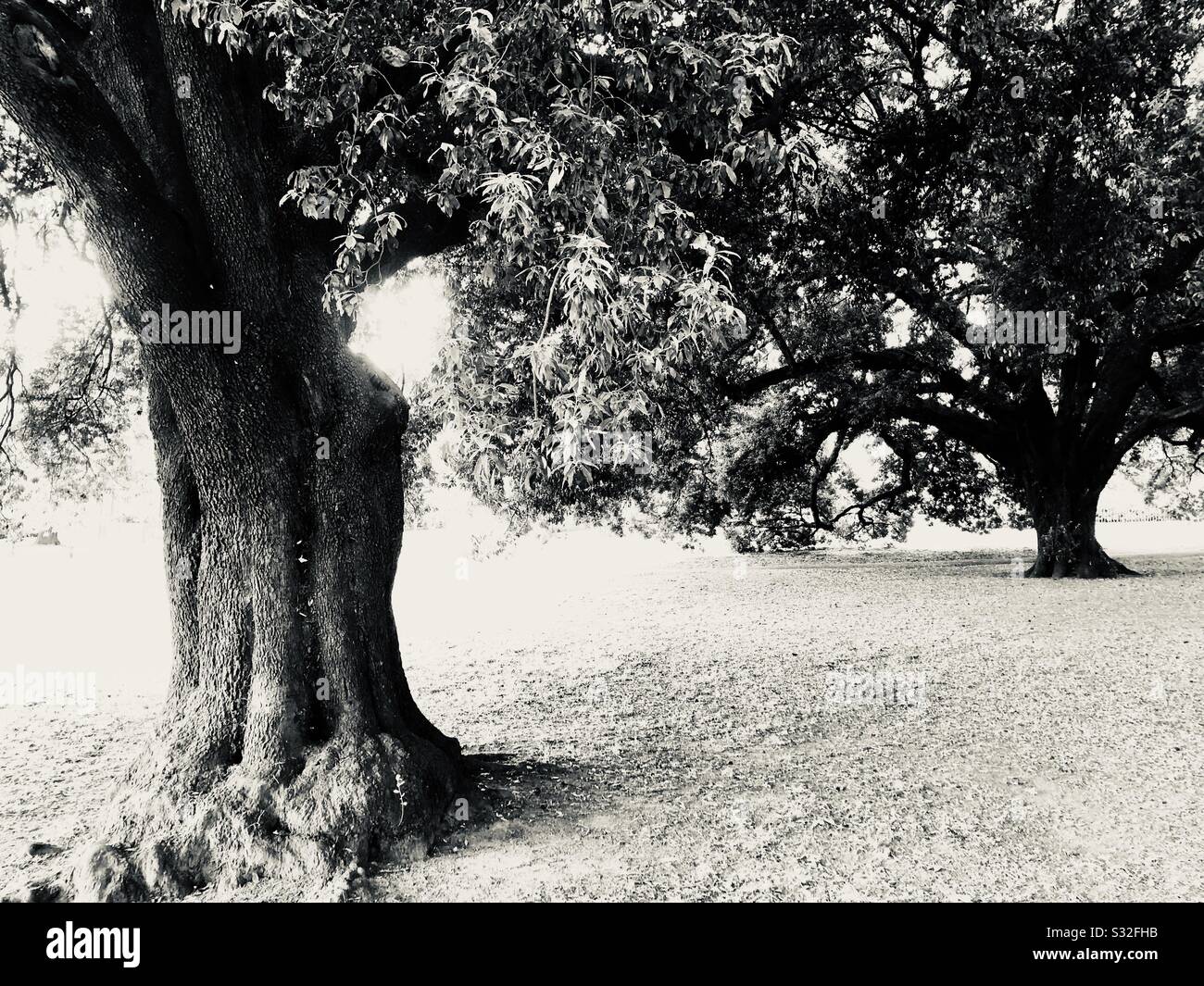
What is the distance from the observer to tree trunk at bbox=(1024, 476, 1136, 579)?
16.5m

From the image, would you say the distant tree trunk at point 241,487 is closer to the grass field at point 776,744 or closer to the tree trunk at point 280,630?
the tree trunk at point 280,630

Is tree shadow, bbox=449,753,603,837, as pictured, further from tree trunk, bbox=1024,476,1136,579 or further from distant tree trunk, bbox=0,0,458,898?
tree trunk, bbox=1024,476,1136,579

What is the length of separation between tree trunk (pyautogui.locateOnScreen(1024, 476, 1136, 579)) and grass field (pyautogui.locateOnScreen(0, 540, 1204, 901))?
197 cm

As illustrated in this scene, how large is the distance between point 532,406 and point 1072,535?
1420 cm

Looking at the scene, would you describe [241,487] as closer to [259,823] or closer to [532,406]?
[259,823]

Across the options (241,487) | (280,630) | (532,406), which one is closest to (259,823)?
(280,630)

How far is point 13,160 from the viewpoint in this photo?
7.87 meters

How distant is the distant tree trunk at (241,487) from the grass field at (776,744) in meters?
0.49

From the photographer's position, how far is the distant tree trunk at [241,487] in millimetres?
4469

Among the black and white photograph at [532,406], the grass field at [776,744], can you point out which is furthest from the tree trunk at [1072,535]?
the black and white photograph at [532,406]

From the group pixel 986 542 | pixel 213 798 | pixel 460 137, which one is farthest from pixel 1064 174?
pixel 986 542

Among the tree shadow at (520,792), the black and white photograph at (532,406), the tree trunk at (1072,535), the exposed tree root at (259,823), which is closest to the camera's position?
the black and white photograph at (532,406)

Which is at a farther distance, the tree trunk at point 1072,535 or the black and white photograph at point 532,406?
the tree trunk at point 1072,535
